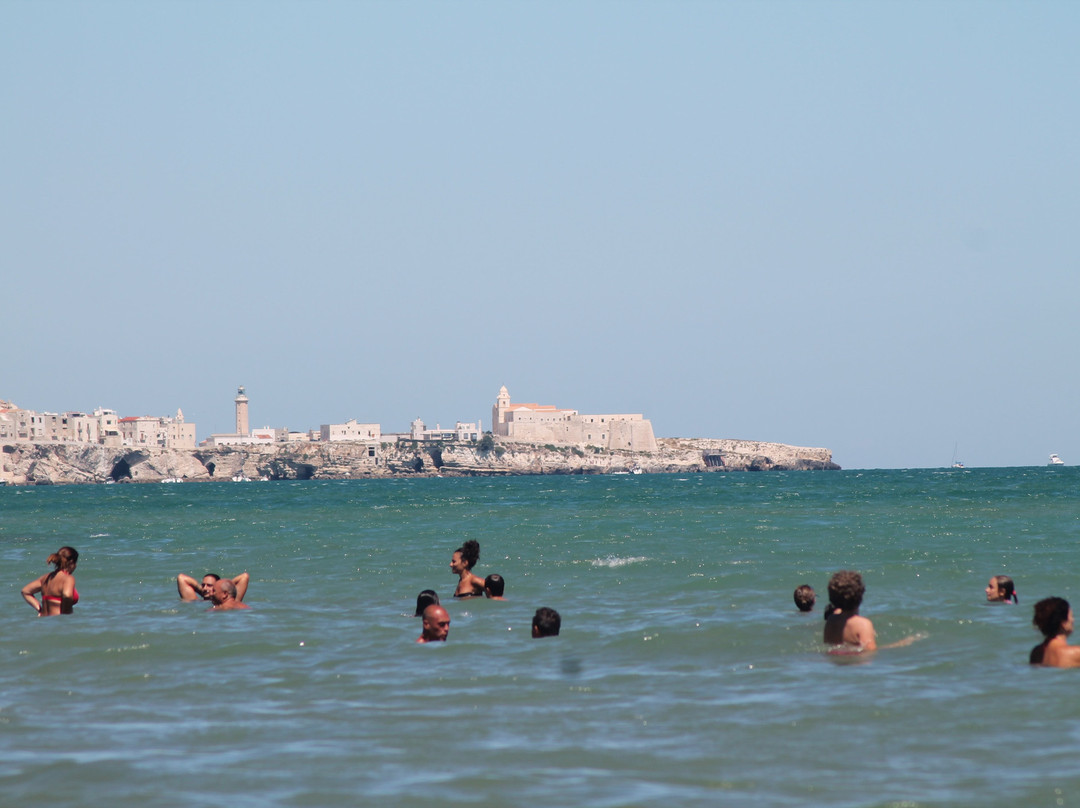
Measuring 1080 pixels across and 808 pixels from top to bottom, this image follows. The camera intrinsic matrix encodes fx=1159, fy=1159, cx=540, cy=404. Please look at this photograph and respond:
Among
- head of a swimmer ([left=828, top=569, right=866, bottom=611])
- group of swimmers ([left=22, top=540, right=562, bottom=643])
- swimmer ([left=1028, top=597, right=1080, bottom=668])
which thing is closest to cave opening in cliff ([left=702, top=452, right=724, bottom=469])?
group of swimmers ([left=22, top=540, right=562, bottom=643])

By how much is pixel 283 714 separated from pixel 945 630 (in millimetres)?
7637

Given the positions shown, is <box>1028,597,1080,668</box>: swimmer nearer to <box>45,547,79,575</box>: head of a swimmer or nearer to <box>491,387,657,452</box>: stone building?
<box>45,547,79,575</box>: head of a swimmer

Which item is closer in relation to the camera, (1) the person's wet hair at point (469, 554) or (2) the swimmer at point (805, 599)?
(2) the swimmer at point (805, 599)

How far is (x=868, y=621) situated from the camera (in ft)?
39.9

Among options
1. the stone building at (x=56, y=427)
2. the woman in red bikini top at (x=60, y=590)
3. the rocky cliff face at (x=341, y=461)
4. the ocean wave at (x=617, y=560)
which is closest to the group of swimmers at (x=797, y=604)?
the woman in red bikini top at (x=60, y=590)

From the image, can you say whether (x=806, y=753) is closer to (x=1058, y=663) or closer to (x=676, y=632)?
(x=1058, y=663)

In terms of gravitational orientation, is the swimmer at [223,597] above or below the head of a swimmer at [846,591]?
below

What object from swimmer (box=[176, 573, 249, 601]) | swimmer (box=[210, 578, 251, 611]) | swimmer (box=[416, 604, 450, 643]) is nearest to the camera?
swimmer (box=[416, 604, 450, 643])

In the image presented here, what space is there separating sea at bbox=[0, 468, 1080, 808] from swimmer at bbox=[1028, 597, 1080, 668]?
0.26m

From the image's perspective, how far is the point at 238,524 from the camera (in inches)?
1738

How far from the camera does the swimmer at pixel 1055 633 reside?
1054cm

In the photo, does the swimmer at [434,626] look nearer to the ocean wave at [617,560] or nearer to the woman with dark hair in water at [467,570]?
the woman with dark hair in water at [467,570]

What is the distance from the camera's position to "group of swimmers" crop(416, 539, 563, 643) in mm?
13258

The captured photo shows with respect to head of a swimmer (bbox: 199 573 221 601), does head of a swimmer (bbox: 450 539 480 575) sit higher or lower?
higher
